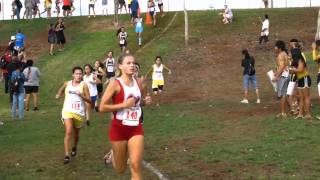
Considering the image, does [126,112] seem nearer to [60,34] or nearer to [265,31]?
[265,31]

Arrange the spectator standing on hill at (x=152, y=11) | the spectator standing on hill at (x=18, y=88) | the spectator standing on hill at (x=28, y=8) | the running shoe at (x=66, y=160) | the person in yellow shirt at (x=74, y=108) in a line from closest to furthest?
the running shoe at (x=66, y=160) < the person in yellow shirt at (x=74, y=108) < the spectator standing on hill at (x=18, y=88) < the spectator standing on hill at (x=152, y=11) < the spectator standing on hill at (x=28, y=8)

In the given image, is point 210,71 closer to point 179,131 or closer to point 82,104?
point 179,131

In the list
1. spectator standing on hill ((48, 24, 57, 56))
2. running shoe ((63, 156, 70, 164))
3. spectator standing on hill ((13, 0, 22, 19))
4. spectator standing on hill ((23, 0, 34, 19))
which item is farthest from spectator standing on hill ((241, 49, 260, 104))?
spectator standing on hill ((13, 0, 22, 19))

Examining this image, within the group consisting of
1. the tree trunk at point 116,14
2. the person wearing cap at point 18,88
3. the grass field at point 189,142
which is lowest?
the grass field at point 189,142

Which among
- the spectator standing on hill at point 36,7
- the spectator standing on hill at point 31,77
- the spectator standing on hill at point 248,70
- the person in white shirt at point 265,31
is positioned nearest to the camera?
the spectator standing on hill at point 248,70

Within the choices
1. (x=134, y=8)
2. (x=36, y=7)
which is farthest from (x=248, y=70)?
(x=36, y=7)

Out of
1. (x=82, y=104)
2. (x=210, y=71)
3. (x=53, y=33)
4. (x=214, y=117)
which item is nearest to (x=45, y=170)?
(x=82, y=104)

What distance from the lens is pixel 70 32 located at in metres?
39.2

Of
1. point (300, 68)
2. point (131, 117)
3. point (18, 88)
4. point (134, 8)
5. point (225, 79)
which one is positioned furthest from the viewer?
point (134, 8)

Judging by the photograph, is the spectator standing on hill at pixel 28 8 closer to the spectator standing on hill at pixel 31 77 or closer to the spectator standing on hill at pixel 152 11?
the spectator standing on hill at pixel 152 11

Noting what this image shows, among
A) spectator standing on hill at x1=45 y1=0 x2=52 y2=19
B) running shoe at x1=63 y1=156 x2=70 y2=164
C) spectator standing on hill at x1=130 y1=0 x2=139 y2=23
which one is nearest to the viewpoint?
running shoe at x1=63 y1=156 x2=70 y2=164

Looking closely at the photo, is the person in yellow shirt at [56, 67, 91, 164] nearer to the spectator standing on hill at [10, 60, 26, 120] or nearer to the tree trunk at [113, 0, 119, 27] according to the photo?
the spectator standing on hill at [10, 60, 26, 120]

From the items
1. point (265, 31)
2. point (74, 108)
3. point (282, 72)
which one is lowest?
point (74, 108)

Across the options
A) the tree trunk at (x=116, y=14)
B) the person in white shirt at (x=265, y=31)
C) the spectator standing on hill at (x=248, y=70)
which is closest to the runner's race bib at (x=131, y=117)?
the spectator standing on hill at (x=248, y=70)
